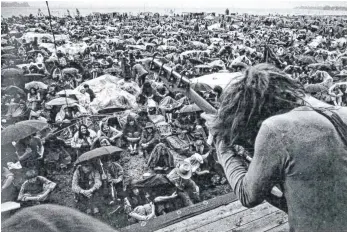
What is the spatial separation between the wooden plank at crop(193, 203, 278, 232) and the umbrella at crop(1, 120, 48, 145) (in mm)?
5641

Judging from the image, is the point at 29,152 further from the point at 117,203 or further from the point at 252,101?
the point at 252,101

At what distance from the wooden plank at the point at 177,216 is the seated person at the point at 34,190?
381 cm

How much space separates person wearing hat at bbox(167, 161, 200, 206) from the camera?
6988 millimetres

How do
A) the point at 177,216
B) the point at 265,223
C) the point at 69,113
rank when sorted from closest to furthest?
the point at 265,223 → the point at 177,216 → the point at 69,113

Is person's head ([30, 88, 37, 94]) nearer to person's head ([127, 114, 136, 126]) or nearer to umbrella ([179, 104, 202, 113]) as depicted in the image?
person's head ([127, 114, 136, 126])

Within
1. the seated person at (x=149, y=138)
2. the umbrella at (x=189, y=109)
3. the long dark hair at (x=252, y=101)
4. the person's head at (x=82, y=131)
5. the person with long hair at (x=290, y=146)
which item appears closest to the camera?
the person with long hair at (x=290, y=146)

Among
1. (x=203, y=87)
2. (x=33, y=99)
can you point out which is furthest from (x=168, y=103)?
(x=33, y=99)

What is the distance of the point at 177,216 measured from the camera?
317 centimetres

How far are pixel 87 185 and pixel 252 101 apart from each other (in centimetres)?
596

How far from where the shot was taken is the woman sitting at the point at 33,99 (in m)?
10.9

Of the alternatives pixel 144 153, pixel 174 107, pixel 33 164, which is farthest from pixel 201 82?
pixel 33 164

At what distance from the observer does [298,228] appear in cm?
147

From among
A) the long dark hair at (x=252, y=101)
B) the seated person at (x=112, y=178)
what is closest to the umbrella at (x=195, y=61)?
the seated person at (x=112, y=178)

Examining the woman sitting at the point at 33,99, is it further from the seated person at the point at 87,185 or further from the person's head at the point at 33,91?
the seated person at the point at 87,185
